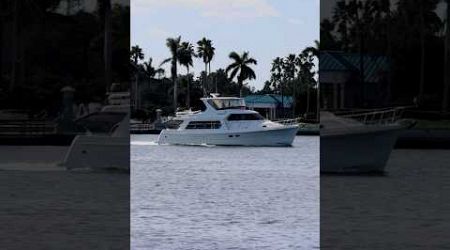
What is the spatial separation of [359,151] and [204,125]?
21387 millimetres

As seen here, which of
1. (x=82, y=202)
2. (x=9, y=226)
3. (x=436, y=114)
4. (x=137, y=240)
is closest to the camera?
(x=137, y=240)

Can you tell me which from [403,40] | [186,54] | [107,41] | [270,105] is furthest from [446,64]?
[186,54]

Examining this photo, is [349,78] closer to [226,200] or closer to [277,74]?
[226,200]

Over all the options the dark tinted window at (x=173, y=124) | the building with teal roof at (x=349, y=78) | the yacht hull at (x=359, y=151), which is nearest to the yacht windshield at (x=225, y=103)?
the dark tinted window at (x=173, y=124)

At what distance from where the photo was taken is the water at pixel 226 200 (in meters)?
11.7

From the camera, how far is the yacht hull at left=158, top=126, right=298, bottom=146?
132 feet

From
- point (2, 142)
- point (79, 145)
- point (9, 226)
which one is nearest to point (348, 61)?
point (9, 226)

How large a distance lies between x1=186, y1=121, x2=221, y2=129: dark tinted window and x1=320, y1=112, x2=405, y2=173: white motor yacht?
61.5 ft

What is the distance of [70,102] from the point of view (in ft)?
44.9

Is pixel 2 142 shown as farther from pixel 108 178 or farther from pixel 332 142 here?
pixel 332 142

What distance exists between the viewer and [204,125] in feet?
137

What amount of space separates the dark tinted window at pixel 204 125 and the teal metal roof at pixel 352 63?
90.0ft

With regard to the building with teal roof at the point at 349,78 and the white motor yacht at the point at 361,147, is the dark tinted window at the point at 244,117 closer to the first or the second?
the white motor yacht at the point at 361,147

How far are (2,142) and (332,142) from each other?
20.3ft
